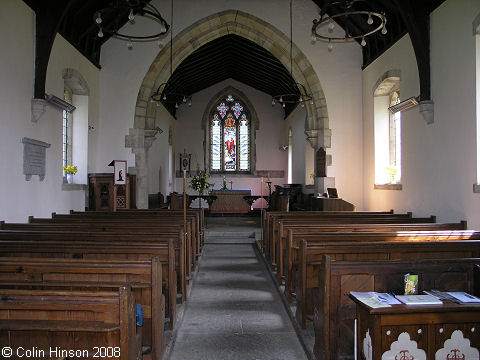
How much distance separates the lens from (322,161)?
9102 mm

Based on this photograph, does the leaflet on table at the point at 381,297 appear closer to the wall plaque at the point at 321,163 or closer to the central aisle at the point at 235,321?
the central aisle at the point at 235,321

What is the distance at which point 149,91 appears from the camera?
9.12 m

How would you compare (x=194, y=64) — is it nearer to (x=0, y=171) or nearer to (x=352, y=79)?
(x=352, y=79)

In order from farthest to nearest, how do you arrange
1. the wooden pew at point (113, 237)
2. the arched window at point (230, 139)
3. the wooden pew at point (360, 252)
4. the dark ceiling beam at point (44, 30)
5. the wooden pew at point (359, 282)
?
the arched window at point (230, 139), the dark ceiling beam at point (44, 30), the wooden pew at point (113, 237), the wooden pew at point (360, 252), the wooden pew at point (359, 282)

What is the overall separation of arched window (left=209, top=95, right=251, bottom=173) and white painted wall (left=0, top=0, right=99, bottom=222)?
9136 millimetres

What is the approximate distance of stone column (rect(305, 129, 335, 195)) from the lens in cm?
894

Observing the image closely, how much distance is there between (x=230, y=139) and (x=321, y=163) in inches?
287

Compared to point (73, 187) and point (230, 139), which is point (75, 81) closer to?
point (73, 187)

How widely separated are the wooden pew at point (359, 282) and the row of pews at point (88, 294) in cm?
97

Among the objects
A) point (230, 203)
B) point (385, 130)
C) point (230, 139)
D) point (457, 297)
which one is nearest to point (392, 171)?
point (385, 130)

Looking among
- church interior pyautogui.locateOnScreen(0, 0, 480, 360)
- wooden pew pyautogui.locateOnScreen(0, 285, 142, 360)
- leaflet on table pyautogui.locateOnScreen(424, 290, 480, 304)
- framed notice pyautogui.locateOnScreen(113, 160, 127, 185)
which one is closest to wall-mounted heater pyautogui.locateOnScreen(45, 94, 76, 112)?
church interior pyautogui.locateOnScreen(0, 0, 480, 360)

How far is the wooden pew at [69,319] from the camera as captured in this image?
169 centimetres

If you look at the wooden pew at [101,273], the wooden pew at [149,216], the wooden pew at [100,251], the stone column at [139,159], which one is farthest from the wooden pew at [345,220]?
the stone column at [139,159]

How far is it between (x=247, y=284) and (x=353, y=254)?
6.72ft
